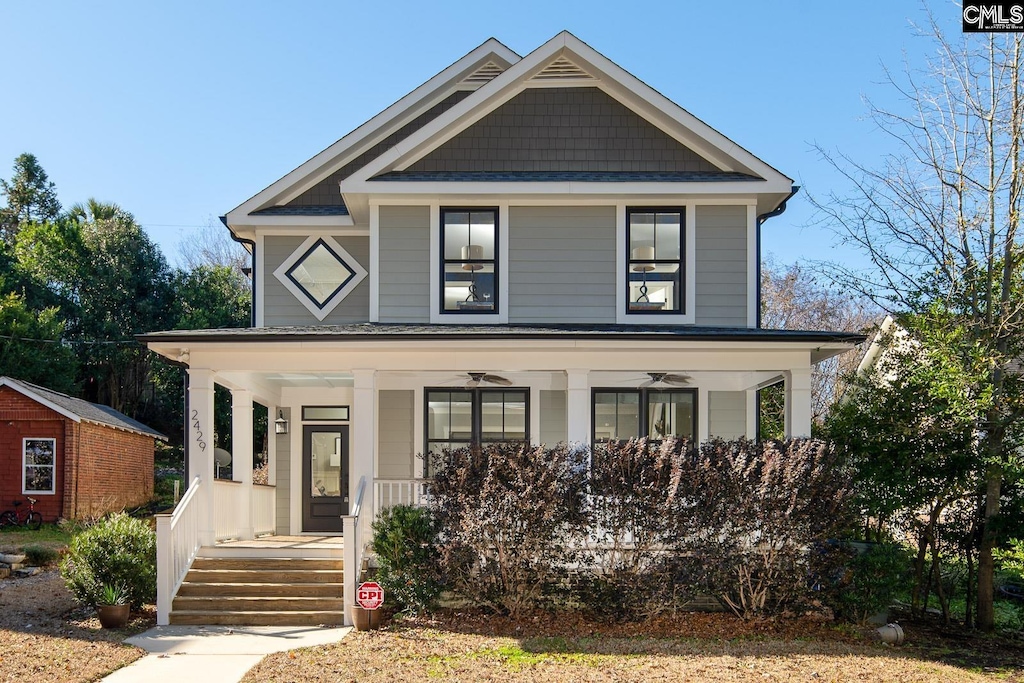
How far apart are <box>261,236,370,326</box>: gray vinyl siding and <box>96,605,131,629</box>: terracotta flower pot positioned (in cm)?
529

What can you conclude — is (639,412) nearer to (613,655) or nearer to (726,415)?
(726,415)

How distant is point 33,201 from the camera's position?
38.6m

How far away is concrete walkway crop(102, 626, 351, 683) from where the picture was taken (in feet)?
26.4

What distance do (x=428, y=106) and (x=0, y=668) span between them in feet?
33.3

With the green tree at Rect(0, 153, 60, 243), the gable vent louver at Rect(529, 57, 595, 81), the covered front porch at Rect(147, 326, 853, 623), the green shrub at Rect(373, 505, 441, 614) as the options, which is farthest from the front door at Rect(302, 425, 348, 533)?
the green tree at Rect(0, 153, 60, 243)

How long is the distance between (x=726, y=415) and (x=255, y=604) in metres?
7.13

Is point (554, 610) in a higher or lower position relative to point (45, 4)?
lower

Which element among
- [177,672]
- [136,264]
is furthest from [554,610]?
[136,264]

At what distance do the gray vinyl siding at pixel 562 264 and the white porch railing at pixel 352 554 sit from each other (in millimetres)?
3928

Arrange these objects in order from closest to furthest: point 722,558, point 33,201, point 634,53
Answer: point 722,558 < point 634,53 < point 33,201

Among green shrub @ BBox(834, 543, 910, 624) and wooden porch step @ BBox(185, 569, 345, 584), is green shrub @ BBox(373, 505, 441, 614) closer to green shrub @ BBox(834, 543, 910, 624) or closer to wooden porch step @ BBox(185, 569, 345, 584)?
wooden porch step @ BBox(185, 569, 345, 584)

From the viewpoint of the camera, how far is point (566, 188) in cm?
1291

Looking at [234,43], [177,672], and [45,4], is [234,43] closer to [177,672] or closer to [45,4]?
[45,4]

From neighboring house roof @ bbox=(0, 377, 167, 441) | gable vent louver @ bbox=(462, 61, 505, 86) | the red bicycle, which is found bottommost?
the red bicycle
